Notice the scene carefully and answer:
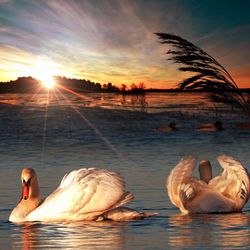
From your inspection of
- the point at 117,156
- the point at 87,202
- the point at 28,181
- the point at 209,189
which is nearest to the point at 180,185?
the point at 209,189

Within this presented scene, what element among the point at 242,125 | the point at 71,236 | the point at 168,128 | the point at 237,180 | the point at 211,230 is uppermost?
the point at 242,125

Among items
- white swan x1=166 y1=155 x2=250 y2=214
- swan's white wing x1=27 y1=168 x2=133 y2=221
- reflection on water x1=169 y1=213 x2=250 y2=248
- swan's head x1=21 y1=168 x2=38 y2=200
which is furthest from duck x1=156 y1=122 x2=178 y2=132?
swan's white wing x1=27 y1=168 x2=133 y2=221

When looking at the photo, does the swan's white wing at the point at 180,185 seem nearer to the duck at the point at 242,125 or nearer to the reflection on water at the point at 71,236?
the reflection on water at the point at 71,236

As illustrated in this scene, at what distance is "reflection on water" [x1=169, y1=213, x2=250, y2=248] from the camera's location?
12219mm

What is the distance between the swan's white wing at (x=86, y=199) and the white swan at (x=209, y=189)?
2.96ft

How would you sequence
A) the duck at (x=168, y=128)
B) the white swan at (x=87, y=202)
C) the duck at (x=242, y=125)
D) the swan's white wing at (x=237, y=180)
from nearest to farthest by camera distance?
the white swan at (x=87, y=202) < the swan's white wing at (x=237, y=180) < the duck at (x=168, y=128) < the duck at (x=242, y=125)

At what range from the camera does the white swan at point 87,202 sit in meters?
15.0

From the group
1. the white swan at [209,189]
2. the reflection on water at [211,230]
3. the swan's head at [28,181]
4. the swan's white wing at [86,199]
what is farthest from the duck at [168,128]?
the swan's white wing at [86,199]

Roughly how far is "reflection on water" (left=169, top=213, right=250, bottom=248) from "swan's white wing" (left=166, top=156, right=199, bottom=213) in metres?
0.31

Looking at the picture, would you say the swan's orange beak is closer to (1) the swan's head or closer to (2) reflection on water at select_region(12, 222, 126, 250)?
(1) the swan's head

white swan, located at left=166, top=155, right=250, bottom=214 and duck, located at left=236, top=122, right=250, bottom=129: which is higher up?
duck, located at left=236, top=122, right=250, bottom=129

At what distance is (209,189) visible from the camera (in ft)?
53.2

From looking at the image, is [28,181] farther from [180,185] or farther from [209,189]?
[209,189]

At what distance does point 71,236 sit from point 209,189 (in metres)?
3.46
